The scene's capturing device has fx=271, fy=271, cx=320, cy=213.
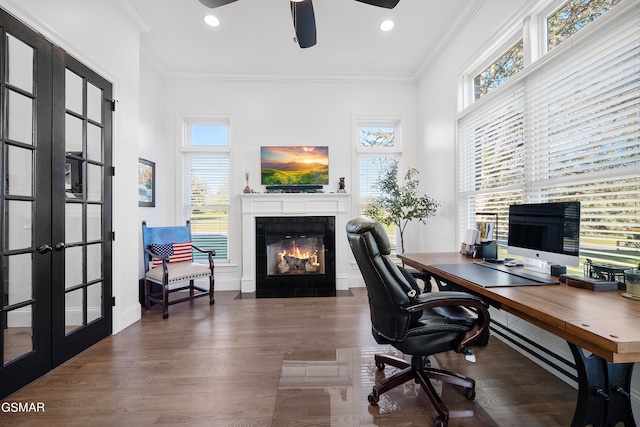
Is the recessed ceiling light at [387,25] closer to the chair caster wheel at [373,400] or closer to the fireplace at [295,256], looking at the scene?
the fireplace at [295,256]

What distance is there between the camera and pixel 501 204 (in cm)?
258

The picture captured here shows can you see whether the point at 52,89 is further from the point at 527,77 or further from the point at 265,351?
the point at 527,77

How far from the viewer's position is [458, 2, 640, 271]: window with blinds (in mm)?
1519

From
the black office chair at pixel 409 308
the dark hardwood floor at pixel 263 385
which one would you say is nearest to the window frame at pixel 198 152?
the dark hardwood floor at pixel 263 385

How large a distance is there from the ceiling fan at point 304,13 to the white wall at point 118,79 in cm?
113

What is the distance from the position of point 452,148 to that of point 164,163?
4020 millimetres

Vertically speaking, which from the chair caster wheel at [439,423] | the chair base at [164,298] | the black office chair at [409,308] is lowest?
the chair caster wheel at [439,423]

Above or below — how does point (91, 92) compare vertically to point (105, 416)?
above

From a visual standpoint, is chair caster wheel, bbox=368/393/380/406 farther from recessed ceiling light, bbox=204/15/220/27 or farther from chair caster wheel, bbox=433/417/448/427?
recessed ceiling light, bbox=204/15/220/27

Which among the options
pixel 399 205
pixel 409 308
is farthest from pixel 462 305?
pixel 399 205

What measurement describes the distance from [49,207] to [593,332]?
3.18 metres

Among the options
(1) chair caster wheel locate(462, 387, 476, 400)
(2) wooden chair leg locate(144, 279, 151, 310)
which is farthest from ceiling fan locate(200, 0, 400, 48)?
(2) wooden chair leg locate(144, 279, 151, 310)

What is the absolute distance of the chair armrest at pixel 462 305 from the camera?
140 centimetres

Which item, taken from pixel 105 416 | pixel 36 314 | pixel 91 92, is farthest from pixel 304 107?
pixel 105 416
